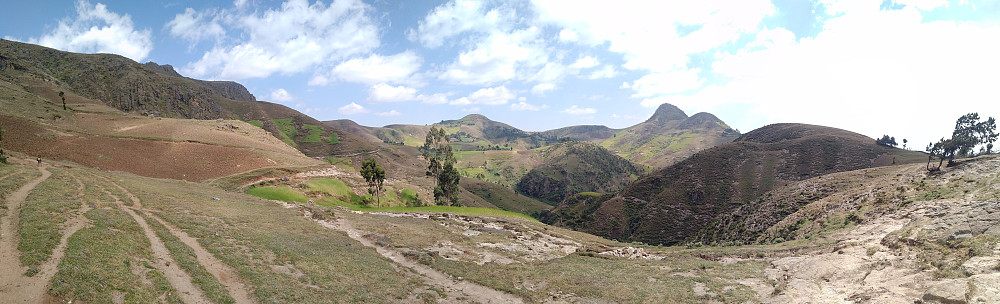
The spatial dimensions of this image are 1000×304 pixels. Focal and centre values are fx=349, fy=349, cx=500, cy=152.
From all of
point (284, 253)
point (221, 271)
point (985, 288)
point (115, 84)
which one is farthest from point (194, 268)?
point (115, 84)

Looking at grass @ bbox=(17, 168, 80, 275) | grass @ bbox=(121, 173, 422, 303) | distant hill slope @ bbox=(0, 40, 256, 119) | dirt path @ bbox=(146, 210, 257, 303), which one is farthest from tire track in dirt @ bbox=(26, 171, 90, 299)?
distant hill slope @ bbox=(0, 40, 256, 119)

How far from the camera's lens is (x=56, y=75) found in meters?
140

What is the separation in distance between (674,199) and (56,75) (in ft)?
770

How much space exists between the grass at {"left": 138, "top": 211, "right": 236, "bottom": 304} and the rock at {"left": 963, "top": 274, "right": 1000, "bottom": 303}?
3099cm

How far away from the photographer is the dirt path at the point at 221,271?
16828mm

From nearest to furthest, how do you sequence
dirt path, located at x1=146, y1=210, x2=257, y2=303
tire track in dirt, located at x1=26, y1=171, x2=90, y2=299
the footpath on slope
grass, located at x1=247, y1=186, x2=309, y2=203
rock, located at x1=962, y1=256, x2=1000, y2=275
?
tire track in dirt, located at x1=26, y1=171, x2=90, y2=299 → the footpath on slope → rock, located at x1=962, y1=256, x2=1000, y2=275 → dirt path, located at x1=146, y1=210, x2=257, y2=303 → grass, located at x1=247, y1=186, x2=309, y2=203

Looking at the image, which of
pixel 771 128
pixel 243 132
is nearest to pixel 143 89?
pixel 243 132

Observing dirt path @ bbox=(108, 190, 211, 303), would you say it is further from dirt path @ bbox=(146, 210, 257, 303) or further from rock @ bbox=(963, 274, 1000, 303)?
rock @ bbox=(963, 274, 1000, 303)

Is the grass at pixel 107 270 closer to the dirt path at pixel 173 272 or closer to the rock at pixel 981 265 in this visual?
the dirt path at pixel 173 272

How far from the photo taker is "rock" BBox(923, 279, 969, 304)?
558 inches

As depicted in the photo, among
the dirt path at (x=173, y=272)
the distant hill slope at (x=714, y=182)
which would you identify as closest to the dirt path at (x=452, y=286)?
the dirt path at (x=173, y=272)

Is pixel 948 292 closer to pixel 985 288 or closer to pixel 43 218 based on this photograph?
pixel 985 288

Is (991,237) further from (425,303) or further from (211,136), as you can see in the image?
(211,136)

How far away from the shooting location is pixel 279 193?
172 feet
